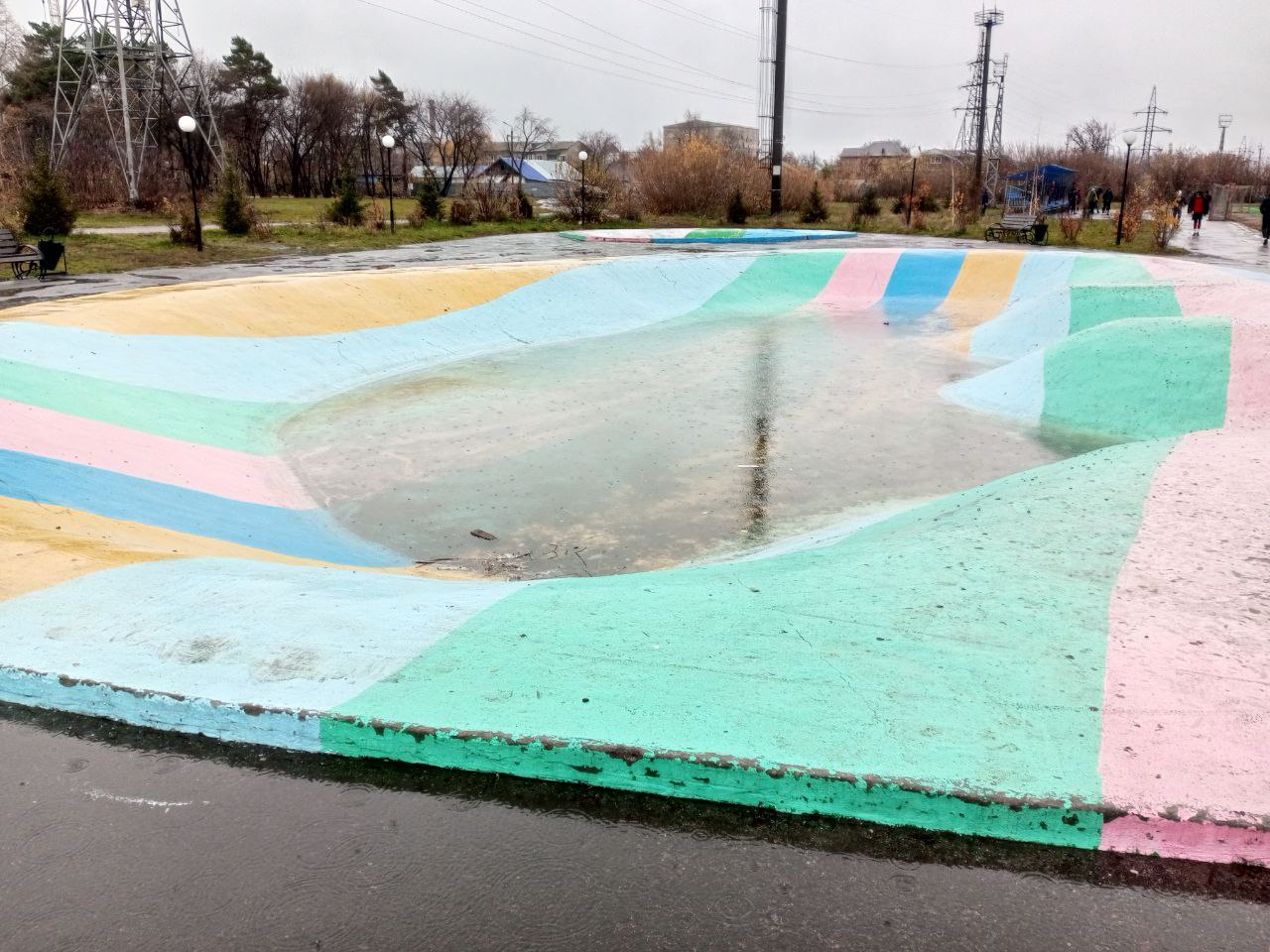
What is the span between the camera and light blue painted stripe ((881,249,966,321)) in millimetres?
16438

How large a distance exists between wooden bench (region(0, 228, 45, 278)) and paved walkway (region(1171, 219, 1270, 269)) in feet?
70.0

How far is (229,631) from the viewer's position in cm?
349

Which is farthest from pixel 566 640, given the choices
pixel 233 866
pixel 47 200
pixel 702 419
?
pixel 47 200

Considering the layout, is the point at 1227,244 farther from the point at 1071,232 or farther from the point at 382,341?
the point at 382,341

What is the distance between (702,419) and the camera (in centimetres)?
886

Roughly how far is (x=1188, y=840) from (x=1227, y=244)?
2650cm

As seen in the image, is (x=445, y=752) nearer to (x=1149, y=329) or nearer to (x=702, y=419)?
(x=702, y=419)

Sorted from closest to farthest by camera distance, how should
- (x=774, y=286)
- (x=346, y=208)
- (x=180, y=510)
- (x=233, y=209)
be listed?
(x=180, y=510), (x=774, y=286), (x=233, y=209), (x=346, y=208)

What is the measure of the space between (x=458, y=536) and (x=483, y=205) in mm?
24026

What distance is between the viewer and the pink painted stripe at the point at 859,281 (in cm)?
1648

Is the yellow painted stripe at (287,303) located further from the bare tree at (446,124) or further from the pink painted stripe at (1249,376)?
the bare tree at (446,124)

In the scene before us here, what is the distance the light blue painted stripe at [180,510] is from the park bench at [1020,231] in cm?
2116

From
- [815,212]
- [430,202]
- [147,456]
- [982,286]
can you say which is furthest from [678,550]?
[815,212]

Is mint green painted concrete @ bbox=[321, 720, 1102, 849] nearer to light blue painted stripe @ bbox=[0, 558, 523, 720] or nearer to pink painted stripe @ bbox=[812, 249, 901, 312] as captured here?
light blue painted stripe @ bbox=[0, 558, 523, 720]
